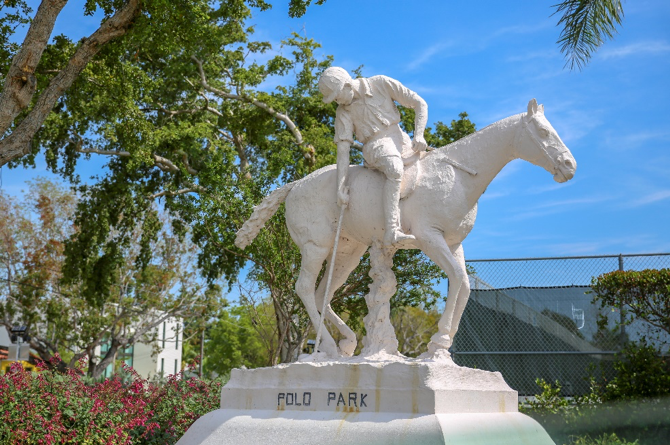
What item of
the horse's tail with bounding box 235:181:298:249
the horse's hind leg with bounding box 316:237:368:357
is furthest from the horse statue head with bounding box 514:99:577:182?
the horse's tail with bounding box 235:181:298:249

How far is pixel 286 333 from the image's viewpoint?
49.7ft

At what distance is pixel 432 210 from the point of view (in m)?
6.39

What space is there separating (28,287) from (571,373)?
60.6 ft

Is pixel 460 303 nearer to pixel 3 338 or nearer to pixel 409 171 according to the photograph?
pixel 409 171

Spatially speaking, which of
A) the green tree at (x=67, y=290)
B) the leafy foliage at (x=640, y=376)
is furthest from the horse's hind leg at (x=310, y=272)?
the green tree at (x=67, y=290)

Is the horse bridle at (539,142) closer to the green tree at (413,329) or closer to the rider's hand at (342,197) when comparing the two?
the rider's hand at (342,197)

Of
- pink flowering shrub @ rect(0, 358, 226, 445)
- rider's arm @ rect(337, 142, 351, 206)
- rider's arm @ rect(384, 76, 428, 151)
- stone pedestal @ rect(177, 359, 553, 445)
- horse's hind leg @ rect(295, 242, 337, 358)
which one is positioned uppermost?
rider's arm @ rect(384, 76, 428, 151)

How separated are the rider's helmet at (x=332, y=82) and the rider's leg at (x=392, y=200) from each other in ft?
2.85

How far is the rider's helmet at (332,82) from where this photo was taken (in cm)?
679

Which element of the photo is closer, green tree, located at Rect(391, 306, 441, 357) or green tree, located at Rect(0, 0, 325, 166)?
green tree, located at Rect(0, 0, 325, 166)

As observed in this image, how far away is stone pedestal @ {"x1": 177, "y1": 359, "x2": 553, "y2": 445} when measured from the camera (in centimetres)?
542

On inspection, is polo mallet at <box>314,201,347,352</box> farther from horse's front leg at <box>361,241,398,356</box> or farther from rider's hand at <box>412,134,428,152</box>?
rider's hand at <box>412,134,428,152</box>

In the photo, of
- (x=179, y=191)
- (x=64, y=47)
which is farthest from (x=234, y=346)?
(x=64, y=47)

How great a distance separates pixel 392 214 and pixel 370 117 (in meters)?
1.03
